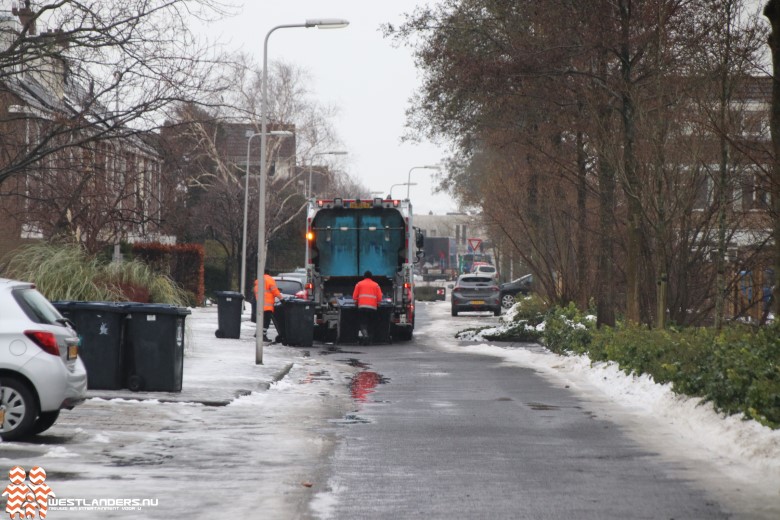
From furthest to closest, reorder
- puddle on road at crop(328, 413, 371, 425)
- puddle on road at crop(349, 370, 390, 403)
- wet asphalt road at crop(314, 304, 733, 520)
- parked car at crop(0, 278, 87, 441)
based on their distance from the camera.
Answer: puddle on road at crop(349, 370, 390, 403)
puddle on road at crop(328, 413, 371, 425)
parked car at crop(0, 278, 87, 441)
wet asphalt road at crop(314, 304, 733, 520)

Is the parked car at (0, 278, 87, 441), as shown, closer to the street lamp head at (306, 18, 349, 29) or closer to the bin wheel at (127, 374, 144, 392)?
the bin wheel at (127, 374, 144, 392)

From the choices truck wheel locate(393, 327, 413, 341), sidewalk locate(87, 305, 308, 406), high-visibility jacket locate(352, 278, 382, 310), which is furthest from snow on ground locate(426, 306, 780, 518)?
truck wheel locate(393, 327, 413, 341)

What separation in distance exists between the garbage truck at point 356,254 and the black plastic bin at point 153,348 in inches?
547

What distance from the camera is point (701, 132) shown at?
60.3ft

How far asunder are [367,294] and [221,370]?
930 cm

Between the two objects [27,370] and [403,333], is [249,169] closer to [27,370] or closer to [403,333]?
[403,333]

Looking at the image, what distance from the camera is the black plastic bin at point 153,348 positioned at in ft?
51.7

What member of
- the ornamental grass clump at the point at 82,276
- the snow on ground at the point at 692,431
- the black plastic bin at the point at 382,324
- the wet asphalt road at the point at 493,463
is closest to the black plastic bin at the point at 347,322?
the black plastic bin at the point at 382,324

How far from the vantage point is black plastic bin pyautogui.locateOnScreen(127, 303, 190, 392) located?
51.7 ft

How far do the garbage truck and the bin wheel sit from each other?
45.7 feet

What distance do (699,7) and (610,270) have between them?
17.9ft

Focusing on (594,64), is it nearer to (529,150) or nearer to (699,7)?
(699,7)

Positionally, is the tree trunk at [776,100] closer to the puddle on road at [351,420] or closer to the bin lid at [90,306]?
the puddle on road at [351,420]

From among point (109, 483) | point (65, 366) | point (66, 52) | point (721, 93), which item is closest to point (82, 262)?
point (66, 52)
